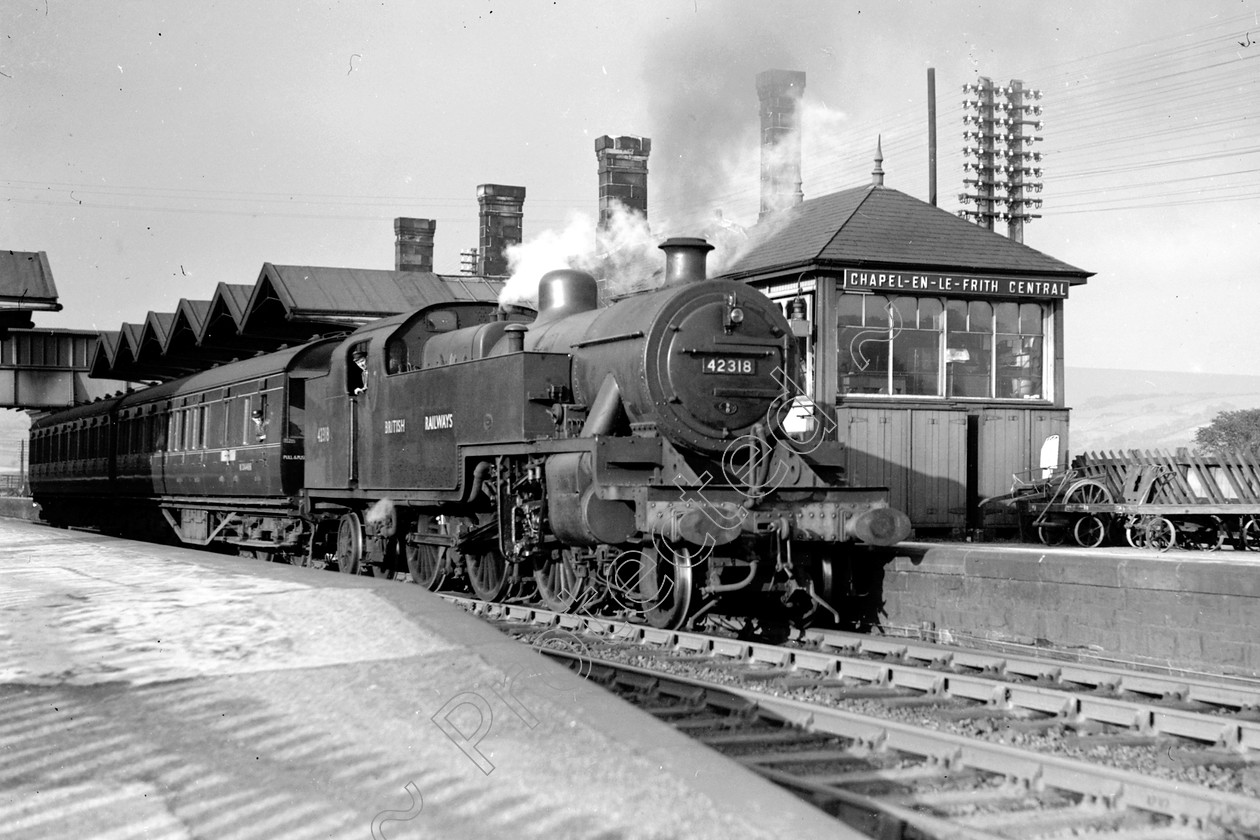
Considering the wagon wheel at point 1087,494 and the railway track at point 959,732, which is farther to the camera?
the wagon wheel at point 1087,494

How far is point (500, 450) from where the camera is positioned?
11102mm

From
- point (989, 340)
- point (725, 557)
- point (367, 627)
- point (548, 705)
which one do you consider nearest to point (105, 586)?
point (367, 627)

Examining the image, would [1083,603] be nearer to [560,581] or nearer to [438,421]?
[560,581]

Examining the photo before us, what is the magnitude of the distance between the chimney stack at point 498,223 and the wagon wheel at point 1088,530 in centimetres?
1421

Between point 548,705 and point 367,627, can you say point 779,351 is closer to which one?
point 367,627

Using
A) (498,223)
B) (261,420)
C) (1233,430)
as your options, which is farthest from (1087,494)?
(1233,430)

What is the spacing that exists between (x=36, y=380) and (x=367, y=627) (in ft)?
116

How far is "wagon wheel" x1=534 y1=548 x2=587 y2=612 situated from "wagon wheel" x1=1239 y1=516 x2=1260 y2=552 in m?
8.86

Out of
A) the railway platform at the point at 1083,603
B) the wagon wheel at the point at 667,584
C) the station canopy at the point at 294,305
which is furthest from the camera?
the station canopy at the point at 294,305

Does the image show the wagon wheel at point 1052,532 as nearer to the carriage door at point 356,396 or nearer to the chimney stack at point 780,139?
the chimney stack at point 780,139

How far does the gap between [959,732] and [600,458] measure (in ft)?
12.9

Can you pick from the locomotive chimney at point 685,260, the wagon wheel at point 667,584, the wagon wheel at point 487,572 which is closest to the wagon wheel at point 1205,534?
the locomotive chimney at point 685,260

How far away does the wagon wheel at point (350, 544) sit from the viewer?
14.3 m

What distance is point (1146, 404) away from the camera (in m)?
123
